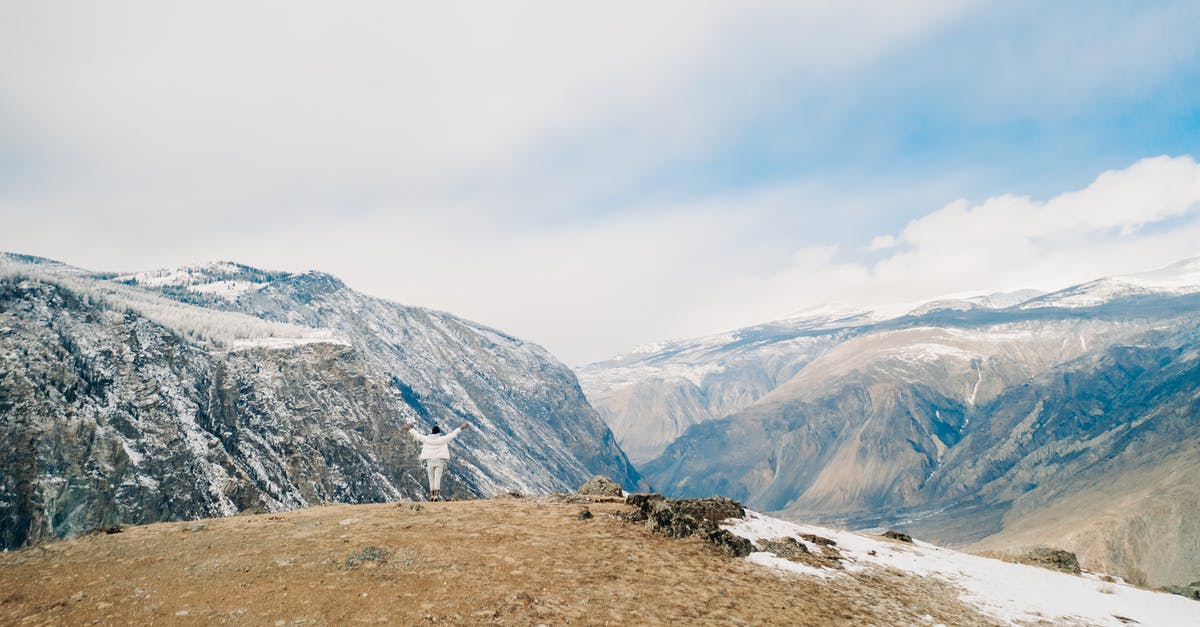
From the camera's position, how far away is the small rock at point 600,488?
32000 mm

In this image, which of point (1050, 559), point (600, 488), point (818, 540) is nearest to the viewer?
point (818, 540)

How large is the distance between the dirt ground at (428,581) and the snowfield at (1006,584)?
1215 millimetres

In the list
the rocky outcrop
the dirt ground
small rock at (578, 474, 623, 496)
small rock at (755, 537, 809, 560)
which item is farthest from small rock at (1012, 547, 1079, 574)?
small rock at (578, 474, 623, 496)

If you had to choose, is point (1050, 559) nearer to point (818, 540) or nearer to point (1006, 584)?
point (1006, 584)

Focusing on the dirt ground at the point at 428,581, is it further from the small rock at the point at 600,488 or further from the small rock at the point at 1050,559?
the small rock at the point at 1050,559

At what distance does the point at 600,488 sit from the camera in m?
33.2

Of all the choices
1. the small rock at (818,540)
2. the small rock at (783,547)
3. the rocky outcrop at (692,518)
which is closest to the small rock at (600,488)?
the rocky outcrop at (692,518)

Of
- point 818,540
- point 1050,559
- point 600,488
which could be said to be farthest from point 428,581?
point 1050,559

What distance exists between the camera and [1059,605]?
2006cm

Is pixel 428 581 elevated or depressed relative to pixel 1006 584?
elevated

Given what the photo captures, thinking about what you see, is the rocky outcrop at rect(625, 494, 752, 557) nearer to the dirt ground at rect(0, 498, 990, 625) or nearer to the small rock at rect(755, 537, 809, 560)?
the dirt ground at rect(0, 498, 990, 625)

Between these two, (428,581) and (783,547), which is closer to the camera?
(428,581)

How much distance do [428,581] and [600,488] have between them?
17.9m

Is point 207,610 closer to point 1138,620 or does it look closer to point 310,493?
point 1138,620
